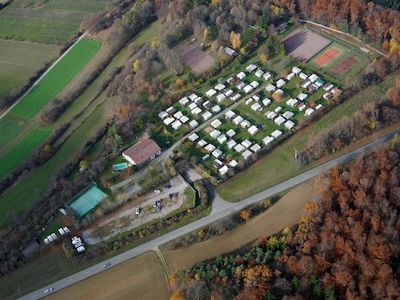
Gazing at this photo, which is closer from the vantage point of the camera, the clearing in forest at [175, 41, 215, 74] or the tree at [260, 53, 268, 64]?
the tree at [260, 53, 268, 64]

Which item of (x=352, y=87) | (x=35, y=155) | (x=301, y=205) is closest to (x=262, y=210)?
(x=301, y=205)

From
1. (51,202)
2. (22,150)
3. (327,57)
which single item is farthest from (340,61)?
(22,150)

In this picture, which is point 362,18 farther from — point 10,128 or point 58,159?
point 10,128

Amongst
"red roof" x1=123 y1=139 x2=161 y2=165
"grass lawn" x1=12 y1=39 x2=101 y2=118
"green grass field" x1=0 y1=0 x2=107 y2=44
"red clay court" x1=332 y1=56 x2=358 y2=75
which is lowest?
"red clay court" x1=332 y1=56 x2=358 y2=75

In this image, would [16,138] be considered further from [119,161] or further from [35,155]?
[119,161]

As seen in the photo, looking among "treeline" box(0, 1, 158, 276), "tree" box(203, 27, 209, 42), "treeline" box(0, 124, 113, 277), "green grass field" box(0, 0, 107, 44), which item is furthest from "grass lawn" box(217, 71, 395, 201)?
"green grass field" box(0, 0, 107, 44)

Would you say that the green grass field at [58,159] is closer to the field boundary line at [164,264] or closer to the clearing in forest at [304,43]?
the field boundary line at [164,264]

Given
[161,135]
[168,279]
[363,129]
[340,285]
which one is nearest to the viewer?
[340,285]

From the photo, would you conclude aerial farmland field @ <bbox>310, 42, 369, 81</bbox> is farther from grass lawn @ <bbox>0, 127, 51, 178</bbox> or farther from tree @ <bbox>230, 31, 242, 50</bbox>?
grass lawn @ <bbox>0, 127, 51, 178</bbox>
